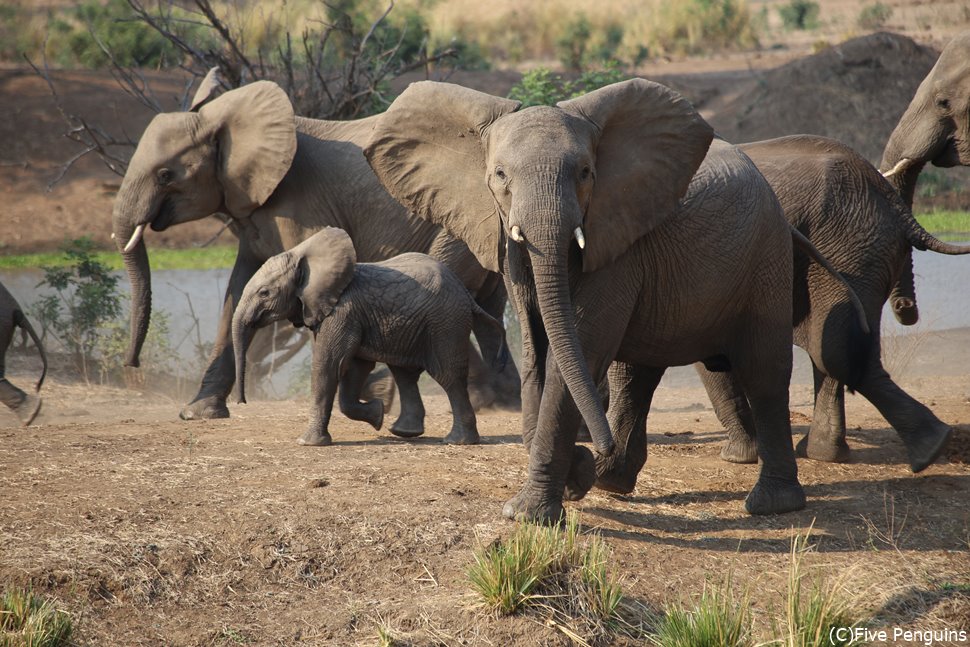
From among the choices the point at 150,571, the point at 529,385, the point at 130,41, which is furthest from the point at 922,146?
the point at 130,41

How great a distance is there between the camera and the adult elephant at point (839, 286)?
7.12 m

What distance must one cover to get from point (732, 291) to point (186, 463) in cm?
310

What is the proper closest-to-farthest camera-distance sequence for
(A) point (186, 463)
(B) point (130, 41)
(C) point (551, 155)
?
(C) point (551, 155), (A) point (186, 463), (B) point (130, 41)

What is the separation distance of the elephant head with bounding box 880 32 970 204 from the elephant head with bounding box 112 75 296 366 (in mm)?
4242

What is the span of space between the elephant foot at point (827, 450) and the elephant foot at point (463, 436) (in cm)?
207

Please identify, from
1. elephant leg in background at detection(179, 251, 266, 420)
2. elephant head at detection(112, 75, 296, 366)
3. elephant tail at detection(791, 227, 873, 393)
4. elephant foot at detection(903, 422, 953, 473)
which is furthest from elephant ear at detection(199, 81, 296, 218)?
elephant foot at detection(903, 422, 953, 473)

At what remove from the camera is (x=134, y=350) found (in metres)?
9.18

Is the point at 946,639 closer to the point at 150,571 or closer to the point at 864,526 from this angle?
the point at 864,526

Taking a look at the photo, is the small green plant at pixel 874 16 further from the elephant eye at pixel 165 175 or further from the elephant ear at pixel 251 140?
the elephant eye at pixel 165 175

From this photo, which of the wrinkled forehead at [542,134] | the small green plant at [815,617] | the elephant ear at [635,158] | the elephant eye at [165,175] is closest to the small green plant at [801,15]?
the elephant eye at [165,175]

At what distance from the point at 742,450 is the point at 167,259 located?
1423 centimetres

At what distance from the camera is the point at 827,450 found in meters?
7.60

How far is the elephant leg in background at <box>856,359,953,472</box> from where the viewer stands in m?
6.94

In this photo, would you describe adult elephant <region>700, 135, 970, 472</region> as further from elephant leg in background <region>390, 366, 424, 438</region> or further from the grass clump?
the grass clump
